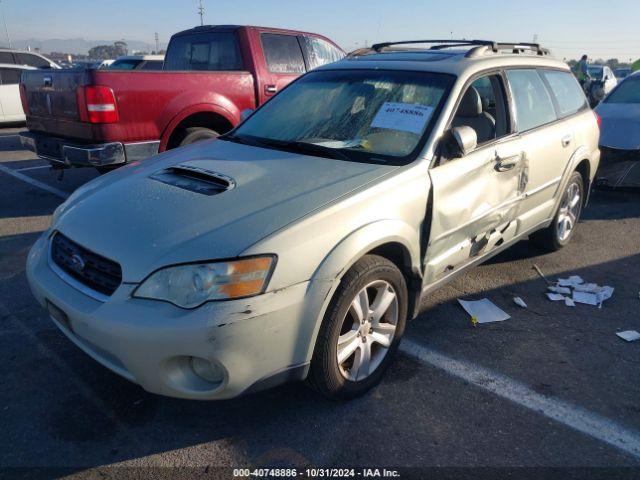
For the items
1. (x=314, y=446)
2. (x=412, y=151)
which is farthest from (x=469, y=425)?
(x=412, y=151)

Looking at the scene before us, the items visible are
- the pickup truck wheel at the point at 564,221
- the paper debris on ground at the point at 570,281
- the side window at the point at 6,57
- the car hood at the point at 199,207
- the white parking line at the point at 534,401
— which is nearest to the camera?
the car hood at the point at 199,207

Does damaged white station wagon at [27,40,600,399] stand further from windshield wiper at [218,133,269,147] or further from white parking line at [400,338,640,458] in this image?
white parking line at [400,338,640,458]

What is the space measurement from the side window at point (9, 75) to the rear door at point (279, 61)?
7972 millimetres

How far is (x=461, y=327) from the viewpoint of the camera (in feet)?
11.5

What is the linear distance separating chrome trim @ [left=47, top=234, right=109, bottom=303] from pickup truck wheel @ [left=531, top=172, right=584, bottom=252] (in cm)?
394

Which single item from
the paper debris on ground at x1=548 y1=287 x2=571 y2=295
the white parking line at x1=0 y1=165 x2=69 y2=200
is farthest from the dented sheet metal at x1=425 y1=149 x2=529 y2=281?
the white parking line at x1=0 y1=165 x2=69 y2=200

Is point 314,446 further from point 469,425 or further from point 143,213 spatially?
point 143,213

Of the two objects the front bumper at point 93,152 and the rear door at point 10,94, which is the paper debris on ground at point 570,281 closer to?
the front bumper at point 93,152

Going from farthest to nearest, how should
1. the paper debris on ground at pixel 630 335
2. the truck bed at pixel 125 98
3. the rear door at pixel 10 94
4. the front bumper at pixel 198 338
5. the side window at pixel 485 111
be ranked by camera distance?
the rear door at pixel 10 94 → the truck bed at pixel 125 98 → the side window at pixel 485 111 → the paper debris on ground at pixel 630 335 → the front bumper at pixel 198 338

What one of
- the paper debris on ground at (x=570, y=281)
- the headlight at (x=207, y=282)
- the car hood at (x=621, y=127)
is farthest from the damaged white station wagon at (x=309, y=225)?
the car hood at (x=621, y=127)

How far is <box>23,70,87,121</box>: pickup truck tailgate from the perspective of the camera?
512 cm

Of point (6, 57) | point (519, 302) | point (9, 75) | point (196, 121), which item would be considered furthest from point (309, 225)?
point (6, 57)

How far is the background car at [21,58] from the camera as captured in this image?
1190cm

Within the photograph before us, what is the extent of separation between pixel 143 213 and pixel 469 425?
6.34 feet
